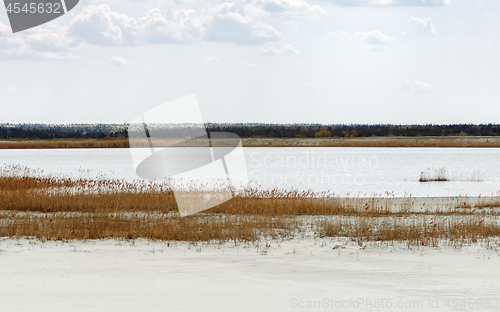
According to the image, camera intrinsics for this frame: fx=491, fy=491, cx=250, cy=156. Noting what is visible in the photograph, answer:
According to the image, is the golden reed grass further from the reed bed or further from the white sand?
the white sand

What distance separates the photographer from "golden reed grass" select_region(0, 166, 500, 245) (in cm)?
1004

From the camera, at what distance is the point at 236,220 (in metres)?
11.7

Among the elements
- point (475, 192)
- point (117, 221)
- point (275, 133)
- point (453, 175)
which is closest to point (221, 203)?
point (117, 221)

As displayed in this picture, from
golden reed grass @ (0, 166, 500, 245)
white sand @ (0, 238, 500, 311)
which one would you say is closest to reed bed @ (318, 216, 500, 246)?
golden reed grass @ (0, 166, 500, 245)

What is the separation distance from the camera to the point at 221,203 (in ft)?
49.9

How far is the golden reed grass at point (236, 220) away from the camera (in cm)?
1004

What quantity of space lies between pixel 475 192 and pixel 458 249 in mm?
15710

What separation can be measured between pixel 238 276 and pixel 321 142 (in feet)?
266

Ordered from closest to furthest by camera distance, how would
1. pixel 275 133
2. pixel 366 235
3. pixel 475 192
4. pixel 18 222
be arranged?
pixel 366 235 < pixel 18 222 < pixel 475 192 < pixel 275 133

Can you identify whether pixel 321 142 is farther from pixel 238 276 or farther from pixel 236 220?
pixel 238 276

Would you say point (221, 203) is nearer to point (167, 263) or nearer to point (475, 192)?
point (167, 263)

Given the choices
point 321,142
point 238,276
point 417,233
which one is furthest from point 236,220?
point 321,142

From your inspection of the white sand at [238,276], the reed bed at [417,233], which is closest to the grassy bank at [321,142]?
the reed bed at [417,233]

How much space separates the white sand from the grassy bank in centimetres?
6324
